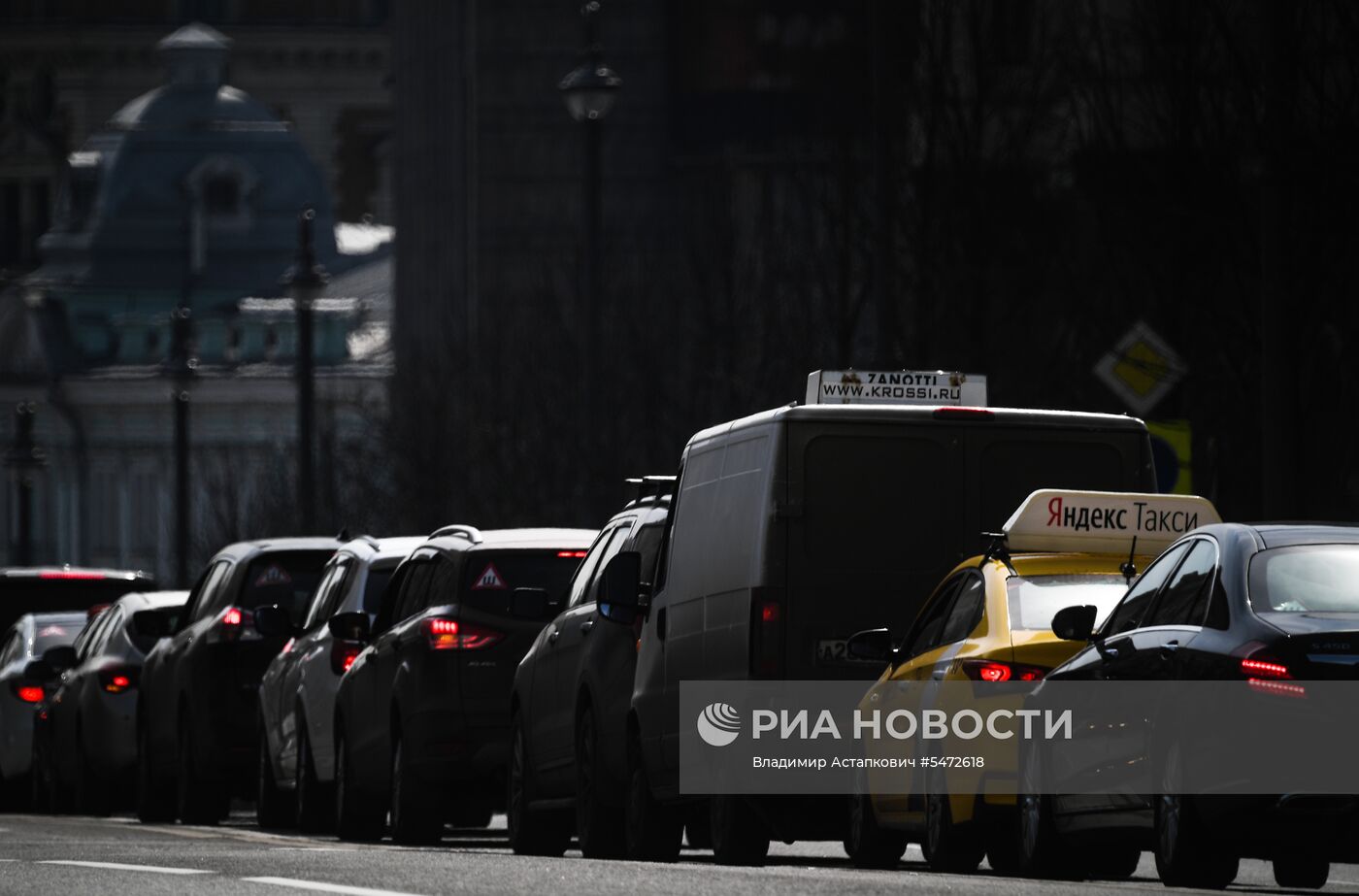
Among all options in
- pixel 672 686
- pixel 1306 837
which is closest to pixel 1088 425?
pixel 672 686

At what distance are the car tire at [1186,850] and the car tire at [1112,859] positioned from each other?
2.78 feet

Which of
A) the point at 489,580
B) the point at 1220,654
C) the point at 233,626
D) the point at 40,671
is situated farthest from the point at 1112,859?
the point at 40,671

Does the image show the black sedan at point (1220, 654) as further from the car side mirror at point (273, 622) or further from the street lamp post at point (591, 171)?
the street lamp post at point (591, 171)

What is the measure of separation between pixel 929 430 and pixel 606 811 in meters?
2.73

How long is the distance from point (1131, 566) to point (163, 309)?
138122 mm

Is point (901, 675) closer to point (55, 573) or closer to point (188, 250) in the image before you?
point (55, 573)

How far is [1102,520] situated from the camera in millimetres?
18250

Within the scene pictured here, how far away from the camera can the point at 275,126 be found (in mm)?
161500

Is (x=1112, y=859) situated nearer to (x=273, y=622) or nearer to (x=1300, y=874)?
(x=1300, y=874)

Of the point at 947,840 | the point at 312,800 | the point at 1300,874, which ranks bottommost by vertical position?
the point at 312,800

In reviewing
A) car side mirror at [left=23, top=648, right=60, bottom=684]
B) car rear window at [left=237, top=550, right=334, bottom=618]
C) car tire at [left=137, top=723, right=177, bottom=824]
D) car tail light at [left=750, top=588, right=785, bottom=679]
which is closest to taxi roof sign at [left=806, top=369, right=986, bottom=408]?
car tail light at [left=750, top=588, right=785, bottom=679]

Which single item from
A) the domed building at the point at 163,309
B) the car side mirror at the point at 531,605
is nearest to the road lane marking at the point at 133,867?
the car side mirror at the point at 531,605

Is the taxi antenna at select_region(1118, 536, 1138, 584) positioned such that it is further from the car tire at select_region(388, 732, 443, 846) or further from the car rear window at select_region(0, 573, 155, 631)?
the car rear window at select_region(0, 573, 155, 631)

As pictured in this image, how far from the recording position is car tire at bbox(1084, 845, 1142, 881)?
17.5 meters
